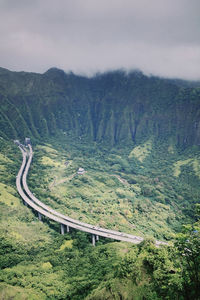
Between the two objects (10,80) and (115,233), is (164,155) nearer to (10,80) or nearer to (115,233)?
(115,233)

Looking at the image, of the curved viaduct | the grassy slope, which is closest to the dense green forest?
the grassy slope

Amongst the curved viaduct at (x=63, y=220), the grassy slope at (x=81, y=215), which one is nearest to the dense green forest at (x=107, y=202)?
the grassy slope at (x=81, y=215)

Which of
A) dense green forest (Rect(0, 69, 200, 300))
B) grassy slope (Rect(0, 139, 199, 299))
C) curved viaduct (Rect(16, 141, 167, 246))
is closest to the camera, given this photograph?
dense green forest (Rect(0, 69, 200, 300))

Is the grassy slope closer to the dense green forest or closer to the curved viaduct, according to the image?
the dense green forest

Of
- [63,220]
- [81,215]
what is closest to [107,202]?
[81,215]

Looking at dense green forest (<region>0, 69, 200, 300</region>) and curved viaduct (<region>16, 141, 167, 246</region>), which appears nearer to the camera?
dense green forest (<region>0, 69, 200, 300</region>)

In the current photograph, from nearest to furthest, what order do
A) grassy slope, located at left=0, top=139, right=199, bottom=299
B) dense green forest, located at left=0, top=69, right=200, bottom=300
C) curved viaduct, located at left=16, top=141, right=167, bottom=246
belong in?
dense green forest, located at left=0, top=69, right=200, bottom=300 → grassy slope, located at left=0, top=139, right=199, bottom=299 → curved viaduct, located at left=16, top=141, right=167, bottom=246

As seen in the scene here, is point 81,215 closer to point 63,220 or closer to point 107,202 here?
point 63,220

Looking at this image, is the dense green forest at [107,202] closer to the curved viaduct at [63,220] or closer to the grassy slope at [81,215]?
the grassy slope at [81,215]

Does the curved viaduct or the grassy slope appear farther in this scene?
the curved viaduct
